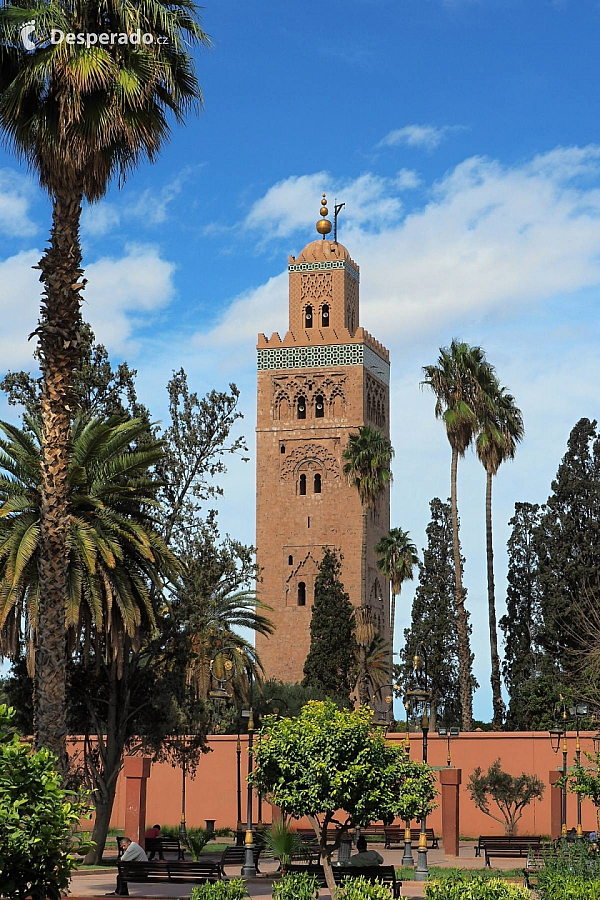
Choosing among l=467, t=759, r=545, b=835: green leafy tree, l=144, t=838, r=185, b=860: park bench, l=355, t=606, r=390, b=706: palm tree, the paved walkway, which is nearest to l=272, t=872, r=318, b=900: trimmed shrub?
the paved walkway

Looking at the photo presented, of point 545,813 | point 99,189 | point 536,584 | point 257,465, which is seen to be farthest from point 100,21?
point 257,465

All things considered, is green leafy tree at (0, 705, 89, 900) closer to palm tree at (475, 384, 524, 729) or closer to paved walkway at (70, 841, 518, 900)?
Result: paved walkway at (70, 841, 518, 900)

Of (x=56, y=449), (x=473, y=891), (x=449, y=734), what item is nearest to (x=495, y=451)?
(x=449, y=734)

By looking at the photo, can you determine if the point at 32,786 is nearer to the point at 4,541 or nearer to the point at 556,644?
the point at 4,541

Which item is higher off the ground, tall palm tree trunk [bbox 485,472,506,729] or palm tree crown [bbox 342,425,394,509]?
palm tree crown [bbox 342,425,394,509]

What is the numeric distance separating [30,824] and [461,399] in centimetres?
3300

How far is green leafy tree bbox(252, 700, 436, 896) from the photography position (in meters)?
15.4

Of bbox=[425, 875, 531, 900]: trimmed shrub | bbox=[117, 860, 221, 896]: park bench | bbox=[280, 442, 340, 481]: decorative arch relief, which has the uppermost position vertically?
bbox=[280, 442, 340, 481]: decorative arch relief

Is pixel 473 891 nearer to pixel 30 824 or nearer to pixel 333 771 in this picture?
pixel 333 771

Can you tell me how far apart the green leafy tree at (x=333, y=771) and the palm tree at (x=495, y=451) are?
26.5 metres

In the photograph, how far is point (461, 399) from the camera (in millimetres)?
41250

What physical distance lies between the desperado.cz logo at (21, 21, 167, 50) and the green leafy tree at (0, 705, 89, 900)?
9.47 metres

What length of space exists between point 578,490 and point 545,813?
13843mm

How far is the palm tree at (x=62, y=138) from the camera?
16.0 metres
